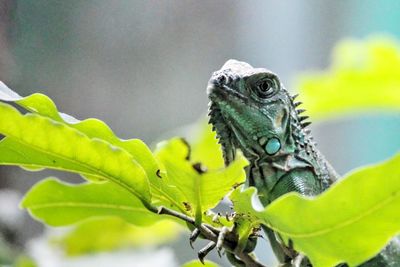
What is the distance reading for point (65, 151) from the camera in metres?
1.01

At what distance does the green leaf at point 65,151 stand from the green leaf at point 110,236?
1.24 meters

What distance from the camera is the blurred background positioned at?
7.39ft

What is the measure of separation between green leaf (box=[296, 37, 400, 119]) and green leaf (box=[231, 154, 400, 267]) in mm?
1422

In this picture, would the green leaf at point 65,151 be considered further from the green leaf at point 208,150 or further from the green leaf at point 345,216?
the green leaf at point 208,150

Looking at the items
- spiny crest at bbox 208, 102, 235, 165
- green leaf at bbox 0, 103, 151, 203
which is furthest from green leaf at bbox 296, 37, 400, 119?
green leaf at bbox 0, 103, 151, 203

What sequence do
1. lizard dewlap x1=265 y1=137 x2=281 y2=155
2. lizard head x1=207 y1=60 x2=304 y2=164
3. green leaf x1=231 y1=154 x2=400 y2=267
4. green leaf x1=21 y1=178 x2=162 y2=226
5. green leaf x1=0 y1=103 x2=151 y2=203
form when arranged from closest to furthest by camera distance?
1. green leaf x1=231 y1=154 x2=400 y2=267
2. green leaf x1=0 y1=103 x2=151 y2=203
3. green leaf x1=21 y1=178 x2=162 y2=226
4. lizard head x1=207 y1=60 x2=304 y2=164
5. lizard dewlap x1=265 y1=137 x2=281 y2=155

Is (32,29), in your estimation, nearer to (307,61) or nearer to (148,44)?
(148,44)

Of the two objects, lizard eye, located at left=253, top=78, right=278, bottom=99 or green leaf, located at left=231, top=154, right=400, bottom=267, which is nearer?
green leaf, located at left=231, top=154, right=400, bottom=267

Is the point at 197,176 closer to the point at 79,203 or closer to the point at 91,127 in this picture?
the point at 91,127

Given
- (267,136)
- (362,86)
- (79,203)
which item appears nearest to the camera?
(79,203)

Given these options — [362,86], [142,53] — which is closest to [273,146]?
[362,86]

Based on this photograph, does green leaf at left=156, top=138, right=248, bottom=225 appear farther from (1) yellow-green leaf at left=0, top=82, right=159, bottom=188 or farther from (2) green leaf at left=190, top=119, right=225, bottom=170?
(2) green leaf at left=190, top=119, right=225, bottom=170

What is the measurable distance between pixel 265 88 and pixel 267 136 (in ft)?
0.37

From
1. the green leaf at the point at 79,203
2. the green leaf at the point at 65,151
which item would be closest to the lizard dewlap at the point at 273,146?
the green leaf at the point at 79,203
